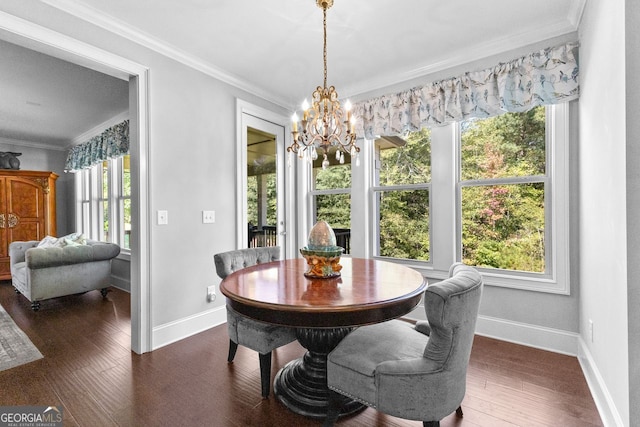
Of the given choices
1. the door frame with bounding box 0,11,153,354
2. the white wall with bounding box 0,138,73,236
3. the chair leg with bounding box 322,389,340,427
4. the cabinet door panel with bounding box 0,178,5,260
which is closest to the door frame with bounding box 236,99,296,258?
the door frame with bounding box 0,11,153,354

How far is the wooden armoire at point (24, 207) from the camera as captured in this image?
17.7 ft

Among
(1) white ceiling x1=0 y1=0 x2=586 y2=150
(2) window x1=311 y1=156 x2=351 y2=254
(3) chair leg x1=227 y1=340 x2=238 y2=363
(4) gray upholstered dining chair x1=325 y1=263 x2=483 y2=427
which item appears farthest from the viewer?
→ (2) window x1=311 y1=156 x2=351 y2=254

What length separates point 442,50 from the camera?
281 centimetres

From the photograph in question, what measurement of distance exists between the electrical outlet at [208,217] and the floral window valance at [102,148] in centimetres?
233

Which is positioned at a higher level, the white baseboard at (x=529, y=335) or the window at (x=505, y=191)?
the window at (x=505, y=191)

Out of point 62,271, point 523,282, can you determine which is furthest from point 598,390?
point 62,271

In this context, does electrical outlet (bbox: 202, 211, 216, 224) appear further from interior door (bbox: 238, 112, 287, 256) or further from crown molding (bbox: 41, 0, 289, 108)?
crown molding (bbox: 41, 0, 289, 108)

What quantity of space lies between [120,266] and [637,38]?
5.86 m

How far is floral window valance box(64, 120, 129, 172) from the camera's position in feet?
14.7

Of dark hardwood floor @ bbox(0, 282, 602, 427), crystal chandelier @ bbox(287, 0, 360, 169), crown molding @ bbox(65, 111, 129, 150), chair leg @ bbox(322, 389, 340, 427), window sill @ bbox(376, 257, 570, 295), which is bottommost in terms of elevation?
dark hardwood floor @ bbox(0, 282, 602, 427)

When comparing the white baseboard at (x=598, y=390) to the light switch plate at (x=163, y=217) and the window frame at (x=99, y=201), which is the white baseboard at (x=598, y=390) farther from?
the window frame at (x=99, y=201)
